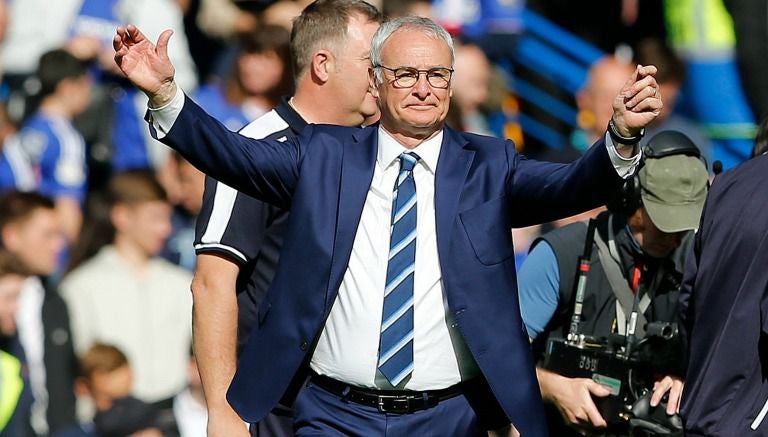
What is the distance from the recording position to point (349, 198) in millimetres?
5020

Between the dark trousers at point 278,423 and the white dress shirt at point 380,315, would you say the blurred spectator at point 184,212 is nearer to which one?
the dark trousers at point 278,423

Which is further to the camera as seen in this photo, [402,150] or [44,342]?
[44,342]

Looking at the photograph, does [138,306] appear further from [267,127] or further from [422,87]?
[422,87]

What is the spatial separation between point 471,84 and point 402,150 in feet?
16.1

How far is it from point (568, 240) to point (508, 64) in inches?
190

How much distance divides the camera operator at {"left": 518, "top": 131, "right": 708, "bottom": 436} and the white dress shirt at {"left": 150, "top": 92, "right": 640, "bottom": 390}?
0.77 meters

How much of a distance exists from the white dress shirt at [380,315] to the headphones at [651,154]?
3.01ft

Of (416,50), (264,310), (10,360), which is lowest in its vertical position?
(10,360)

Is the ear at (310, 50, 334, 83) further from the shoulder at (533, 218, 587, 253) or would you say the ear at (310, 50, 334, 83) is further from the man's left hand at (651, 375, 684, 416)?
the man's left hand at (651, 375, 684, 416)

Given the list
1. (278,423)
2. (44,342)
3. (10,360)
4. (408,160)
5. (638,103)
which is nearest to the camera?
(638,103)

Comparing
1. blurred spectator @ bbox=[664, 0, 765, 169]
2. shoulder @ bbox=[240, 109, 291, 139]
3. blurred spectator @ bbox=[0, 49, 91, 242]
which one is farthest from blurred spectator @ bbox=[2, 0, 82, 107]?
shoulder @ bbox=[240, 109, 291, 139]

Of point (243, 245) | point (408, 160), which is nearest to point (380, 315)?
point (408, 160)

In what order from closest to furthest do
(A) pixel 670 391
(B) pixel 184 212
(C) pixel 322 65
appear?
(A) pixel 670 391 < (C) pixel 322 65 < (B) pixel 184 212

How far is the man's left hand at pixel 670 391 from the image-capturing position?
18.3ft
